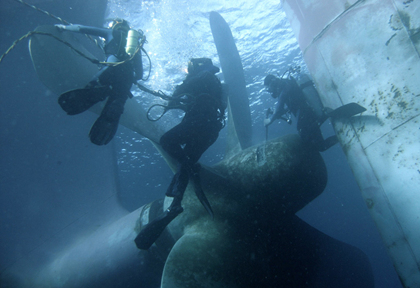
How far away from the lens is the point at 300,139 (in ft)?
14.3

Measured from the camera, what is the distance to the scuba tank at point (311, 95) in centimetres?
475

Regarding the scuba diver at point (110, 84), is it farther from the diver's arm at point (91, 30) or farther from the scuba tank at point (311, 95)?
the scuba tank at point (311, 95)

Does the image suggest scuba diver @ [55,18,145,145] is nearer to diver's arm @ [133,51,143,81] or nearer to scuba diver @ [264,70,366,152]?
diver's arm @ [133,51,143,81]

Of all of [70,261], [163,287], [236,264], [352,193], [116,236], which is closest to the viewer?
[163,287]

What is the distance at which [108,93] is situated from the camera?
3.09m

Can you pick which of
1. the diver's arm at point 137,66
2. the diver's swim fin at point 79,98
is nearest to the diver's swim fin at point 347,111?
the diver's arm at point 137,66

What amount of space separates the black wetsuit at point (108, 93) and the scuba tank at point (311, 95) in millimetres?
3893

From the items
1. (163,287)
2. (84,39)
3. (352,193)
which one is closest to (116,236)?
(163,287)

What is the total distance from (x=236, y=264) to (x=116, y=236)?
141 inches

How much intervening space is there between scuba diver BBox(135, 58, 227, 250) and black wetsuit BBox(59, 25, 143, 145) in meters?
0.84

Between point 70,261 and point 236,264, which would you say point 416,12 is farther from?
point 70,261

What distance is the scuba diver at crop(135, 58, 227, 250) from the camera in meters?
3.07

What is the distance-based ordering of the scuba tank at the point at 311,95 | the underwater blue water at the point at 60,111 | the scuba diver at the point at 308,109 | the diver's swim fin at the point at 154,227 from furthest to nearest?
1. the underwater blue water at the point at 60,111
2. the scuba tank at the point at 311,95
3. the scuba diver at the point at 308,109
4. the diver's swim fin at the point at 154,227

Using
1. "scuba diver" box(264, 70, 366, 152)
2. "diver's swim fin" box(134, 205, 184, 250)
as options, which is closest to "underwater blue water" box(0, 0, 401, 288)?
"diver's swim fin" box(134, 205, 184, 250)
